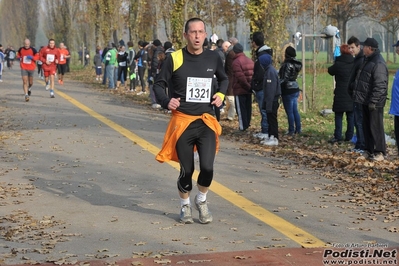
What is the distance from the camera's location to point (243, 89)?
18.0m

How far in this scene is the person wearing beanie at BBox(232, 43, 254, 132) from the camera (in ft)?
58.7

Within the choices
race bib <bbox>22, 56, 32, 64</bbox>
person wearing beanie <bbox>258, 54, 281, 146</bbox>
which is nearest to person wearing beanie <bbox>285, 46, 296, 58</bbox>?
person wearing beanie <bbox>258, 54, 281, 146</bbox>

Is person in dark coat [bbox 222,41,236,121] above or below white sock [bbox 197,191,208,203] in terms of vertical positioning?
above

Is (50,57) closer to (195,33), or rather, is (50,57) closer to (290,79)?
(290,79)

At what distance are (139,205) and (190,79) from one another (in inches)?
73.8

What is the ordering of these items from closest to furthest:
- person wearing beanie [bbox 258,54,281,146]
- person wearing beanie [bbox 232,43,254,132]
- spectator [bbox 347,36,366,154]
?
spectator [bbox 347,36,366,154] → person wearing beanie [bbox 258,54,281,146] → person wearing beanie [bbox 232,43,254,132]

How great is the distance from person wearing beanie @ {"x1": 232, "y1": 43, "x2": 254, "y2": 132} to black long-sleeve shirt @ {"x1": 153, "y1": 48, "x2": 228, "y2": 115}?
30.1 ft

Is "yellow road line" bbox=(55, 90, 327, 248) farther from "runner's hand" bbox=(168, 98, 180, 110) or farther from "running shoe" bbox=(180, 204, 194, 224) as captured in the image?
"runner's hand" bbox=(168, 98, 180, 110)

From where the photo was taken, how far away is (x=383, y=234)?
26.7 feet

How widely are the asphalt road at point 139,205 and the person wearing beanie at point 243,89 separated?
5.27 feet

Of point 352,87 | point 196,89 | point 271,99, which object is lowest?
point 271,99

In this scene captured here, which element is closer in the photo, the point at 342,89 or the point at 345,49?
the point at 345,49

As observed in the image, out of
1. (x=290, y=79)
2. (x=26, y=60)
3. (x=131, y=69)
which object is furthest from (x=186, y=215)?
(x=131, y=69)

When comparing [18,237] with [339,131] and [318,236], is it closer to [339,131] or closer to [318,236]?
[318,236]
